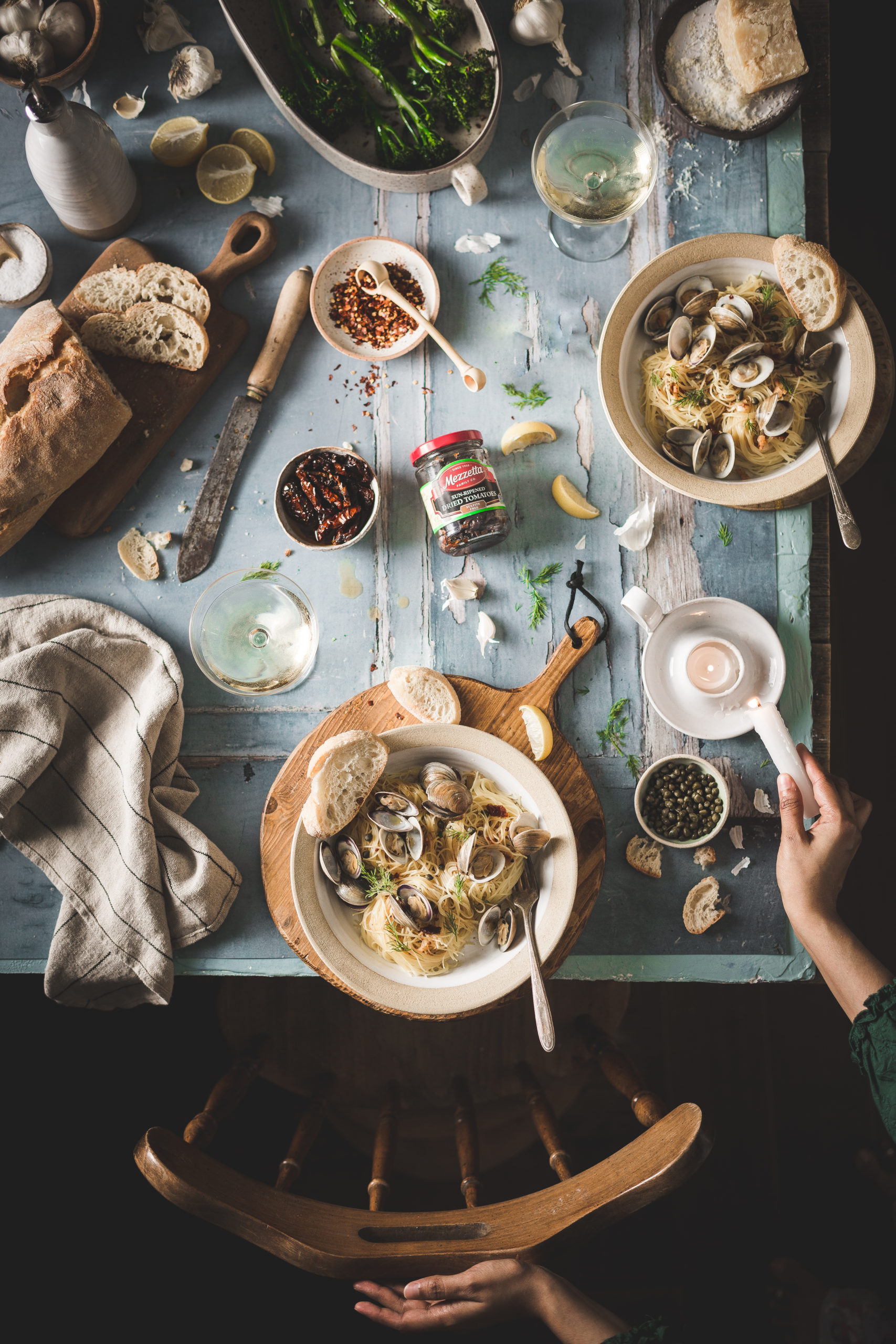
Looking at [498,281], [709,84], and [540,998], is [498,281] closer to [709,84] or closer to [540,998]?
[709,84]

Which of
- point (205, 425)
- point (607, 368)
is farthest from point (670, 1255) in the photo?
point (205, 425)

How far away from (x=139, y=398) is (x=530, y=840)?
5.43ft

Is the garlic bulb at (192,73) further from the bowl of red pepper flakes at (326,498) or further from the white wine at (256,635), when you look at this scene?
the white wine at (256,635)

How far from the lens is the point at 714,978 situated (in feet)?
6.98

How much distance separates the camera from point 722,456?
2068 mm

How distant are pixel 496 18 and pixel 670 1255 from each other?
4.14m

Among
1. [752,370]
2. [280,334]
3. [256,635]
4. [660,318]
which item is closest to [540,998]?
[256,635]

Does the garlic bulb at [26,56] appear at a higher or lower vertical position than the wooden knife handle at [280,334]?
higher

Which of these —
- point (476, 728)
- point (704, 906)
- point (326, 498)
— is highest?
point (326, 498)

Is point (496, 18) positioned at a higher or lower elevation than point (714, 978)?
higher

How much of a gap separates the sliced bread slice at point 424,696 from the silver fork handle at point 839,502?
1093 millimetres

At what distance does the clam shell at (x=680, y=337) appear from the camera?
201 centimetres

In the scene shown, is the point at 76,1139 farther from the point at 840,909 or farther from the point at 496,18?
the point at 496,18

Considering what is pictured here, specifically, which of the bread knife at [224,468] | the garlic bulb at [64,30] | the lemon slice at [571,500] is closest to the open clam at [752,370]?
the lemon slice at [571,500]
